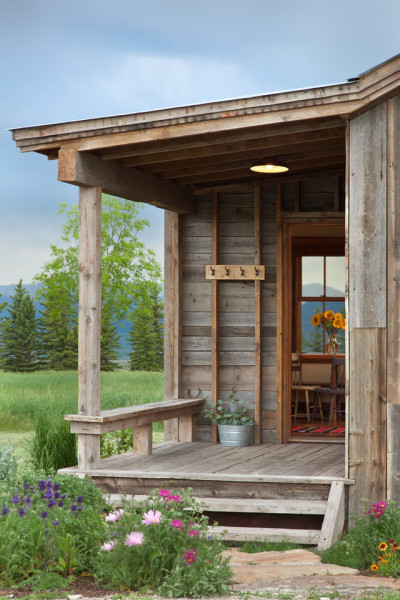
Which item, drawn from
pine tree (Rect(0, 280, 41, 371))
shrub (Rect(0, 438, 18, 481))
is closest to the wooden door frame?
shrub (Rect(0, 438, 18, 481))

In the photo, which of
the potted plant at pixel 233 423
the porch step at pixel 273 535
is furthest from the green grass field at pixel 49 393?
the porch step at pixel 273 535

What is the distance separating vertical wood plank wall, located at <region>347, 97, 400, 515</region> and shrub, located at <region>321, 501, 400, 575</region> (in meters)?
0.51

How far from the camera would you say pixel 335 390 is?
10.1 meters

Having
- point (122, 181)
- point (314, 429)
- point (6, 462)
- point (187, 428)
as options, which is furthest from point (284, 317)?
point (6, 462)

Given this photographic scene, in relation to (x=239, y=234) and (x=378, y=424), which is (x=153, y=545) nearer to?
(x=378, y=424)

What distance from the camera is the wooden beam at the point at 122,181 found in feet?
20.6

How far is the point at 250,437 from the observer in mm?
7973

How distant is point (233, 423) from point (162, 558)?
148 inches

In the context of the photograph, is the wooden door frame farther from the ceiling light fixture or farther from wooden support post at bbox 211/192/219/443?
the ceiling light fixture

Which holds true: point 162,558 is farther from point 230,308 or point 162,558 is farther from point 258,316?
point 230,308

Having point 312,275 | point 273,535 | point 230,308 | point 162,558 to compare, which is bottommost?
point 273,535

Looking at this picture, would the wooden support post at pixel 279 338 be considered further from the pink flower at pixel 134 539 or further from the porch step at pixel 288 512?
the pink flower at pixel 134 539

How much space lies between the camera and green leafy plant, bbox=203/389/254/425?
791 cm

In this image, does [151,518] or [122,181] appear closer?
[151,518]
